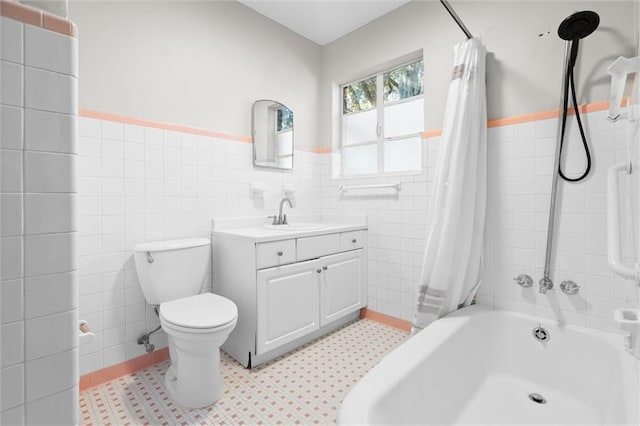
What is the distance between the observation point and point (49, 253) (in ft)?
1.88

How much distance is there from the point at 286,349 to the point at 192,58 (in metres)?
2.08

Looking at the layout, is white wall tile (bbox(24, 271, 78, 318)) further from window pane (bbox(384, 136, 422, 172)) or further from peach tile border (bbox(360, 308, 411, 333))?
window pane (bbox(384, 136, 422, 172))

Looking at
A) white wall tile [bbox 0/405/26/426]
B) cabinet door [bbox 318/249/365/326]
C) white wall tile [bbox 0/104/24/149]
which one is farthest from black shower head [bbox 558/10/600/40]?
white wall tile [bbox 0/405/26/426]

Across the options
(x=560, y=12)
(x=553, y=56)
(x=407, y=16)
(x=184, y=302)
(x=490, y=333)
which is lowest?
(x=490, y=333)

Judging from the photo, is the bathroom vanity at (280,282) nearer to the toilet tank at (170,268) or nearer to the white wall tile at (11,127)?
the toilet tank at (170,268)

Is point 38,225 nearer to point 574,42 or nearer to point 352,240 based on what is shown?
point 352,240

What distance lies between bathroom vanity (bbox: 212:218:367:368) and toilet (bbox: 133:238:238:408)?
0.18 metres

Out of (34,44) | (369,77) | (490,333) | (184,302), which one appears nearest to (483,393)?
(490,333)

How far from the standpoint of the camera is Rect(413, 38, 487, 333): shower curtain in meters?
1.75

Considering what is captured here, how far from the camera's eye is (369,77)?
9.04 ft

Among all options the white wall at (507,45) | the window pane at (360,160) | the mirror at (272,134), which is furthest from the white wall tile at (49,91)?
the window pane at (360,160)

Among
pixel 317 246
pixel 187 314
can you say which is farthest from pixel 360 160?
pixel 187 314

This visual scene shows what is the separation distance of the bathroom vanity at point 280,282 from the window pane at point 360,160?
2.34 ft

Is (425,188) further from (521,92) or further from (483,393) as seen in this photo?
(483,393)
